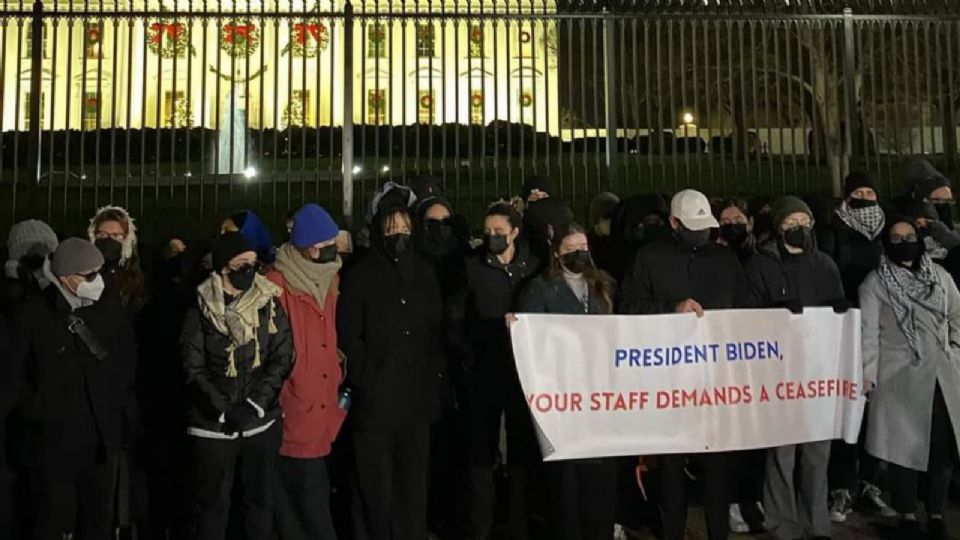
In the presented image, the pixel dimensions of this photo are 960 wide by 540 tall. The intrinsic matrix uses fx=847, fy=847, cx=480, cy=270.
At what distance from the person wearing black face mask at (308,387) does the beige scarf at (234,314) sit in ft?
0.89

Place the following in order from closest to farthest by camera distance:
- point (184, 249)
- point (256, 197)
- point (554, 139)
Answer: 1. point (184, 249)
2. point (256, 197)
3. point (554, 139)

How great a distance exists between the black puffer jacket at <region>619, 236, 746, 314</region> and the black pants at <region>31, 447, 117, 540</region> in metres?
3.09

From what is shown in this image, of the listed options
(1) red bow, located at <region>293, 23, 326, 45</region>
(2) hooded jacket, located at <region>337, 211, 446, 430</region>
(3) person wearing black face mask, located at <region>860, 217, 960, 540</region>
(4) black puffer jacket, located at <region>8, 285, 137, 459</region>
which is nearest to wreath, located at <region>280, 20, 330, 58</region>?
(1) red bow, located at <region>293, 23, 326, 45</region>

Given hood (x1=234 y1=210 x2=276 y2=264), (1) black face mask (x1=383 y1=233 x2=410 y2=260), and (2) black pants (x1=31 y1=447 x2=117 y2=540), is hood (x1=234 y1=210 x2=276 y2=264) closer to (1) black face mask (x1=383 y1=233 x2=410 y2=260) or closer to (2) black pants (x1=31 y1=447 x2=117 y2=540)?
(1) black face mask (x1=383 y1=233 x2=410 y2=260)

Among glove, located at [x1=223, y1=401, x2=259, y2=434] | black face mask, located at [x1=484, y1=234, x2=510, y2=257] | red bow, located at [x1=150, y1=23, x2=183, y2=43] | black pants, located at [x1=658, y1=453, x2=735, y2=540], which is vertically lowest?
black pants, located at [x1=658, y1=453, x2=735, y2=540]

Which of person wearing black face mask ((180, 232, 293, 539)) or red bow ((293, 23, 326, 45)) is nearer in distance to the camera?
person wearing black face mask ((180, 232, 293, 539))

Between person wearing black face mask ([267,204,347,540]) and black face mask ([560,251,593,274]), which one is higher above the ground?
black face mask ([560,251,593,274])

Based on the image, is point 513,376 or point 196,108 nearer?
point 513,376

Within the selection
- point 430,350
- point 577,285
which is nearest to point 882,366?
point 577,285

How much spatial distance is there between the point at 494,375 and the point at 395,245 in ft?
3.26

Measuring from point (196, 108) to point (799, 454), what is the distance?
24992 mm

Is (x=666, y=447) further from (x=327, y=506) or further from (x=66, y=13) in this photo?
(x=66, y=13)

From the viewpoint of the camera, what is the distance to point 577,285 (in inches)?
192

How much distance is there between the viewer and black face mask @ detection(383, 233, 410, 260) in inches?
192
